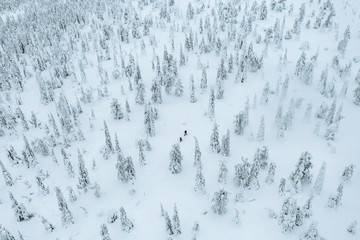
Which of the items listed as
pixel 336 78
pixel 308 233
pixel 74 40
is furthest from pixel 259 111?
pixel 74 40

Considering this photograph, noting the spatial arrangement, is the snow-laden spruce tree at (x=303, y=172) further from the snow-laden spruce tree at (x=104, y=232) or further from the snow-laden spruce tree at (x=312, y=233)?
the snow-laden spruce tree at (x=104, y=232)

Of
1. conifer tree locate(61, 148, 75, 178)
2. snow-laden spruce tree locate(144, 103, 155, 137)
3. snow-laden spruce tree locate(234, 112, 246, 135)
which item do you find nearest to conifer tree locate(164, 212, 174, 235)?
conifer tree locate(61, 148, 75, 178)

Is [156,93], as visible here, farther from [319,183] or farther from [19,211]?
[319,183]

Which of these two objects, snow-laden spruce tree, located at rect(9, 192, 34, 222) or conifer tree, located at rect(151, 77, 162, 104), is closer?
snow-laden spruce tree, located at rect(9, 192, 34, 222)

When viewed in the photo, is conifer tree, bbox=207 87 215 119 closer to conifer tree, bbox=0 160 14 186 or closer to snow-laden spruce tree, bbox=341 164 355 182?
snow-laden spruce tree, bbox=341 164 355 182

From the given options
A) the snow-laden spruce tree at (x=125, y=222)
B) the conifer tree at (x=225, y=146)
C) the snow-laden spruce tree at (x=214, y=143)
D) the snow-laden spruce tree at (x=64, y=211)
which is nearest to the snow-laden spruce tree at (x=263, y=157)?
the conifer tree at (x=225, y=146)

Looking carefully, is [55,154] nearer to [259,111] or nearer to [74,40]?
[259,111]
